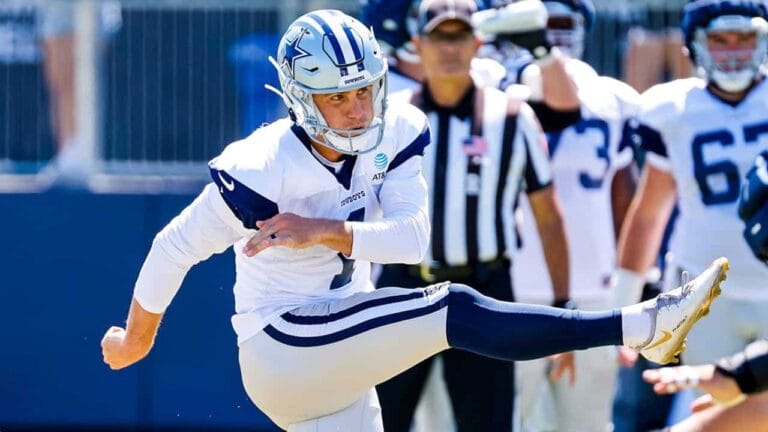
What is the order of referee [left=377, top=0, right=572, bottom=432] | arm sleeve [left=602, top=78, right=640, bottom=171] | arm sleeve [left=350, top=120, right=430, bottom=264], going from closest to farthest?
arm sleeve [left=350, top=120, right=430, bottom=264]
referee [left=377, top=0, right=572, bottom=432]
arm sleeve [left=602, top=78, right=640, bottom=171]

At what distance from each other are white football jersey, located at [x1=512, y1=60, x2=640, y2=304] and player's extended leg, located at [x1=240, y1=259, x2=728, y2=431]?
2.33m

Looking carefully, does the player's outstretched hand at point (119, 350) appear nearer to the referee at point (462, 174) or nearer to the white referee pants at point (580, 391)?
the referee at point (462, 174)

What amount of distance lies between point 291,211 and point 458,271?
162cm

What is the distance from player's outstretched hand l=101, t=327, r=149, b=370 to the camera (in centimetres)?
486

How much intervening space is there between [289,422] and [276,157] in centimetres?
73

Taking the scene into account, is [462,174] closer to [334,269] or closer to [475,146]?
[475,146]

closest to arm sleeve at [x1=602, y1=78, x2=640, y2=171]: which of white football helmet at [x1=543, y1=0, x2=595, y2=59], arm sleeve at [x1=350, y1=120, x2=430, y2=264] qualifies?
white football helmet at [x1=543, y1=0, x2=595, y2=59]

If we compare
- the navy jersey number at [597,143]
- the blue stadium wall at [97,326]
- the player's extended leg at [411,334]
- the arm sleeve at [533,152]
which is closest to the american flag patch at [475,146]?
the arm sleeve at [533,152]

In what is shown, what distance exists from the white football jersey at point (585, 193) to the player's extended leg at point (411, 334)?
2.33 m

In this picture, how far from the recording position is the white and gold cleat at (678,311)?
14.8 feet

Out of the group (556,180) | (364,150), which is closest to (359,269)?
(364,150)

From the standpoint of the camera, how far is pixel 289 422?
4824 millimetres

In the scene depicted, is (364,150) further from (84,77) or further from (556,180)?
(84,77)

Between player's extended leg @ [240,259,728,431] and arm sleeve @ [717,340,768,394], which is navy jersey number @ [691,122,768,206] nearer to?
arm sleeve @ [717,340,768,394]
